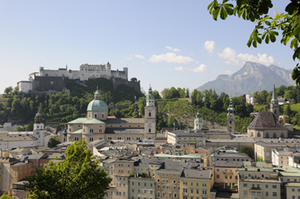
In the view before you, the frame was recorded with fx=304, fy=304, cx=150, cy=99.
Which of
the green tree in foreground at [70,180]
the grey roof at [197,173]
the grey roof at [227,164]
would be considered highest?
the green tree in foreground at [70,180]

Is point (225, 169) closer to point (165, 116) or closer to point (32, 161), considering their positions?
point (32, 161)

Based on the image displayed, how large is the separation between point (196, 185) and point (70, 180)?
24.6 m

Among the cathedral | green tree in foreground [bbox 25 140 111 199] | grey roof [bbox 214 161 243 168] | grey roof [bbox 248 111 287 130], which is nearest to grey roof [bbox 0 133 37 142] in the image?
the cathedral

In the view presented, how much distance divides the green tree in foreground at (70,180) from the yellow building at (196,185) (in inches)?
886

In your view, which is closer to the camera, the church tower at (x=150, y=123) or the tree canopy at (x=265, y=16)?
the tree canopy at (x=265, y=16)

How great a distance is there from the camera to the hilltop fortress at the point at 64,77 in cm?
11918

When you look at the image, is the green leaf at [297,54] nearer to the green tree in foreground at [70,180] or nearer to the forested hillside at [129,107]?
the green tree in foreground at [70,180]

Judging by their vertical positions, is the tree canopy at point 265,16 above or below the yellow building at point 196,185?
above

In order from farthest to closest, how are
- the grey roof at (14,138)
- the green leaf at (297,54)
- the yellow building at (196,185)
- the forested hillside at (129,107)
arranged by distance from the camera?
1. the forested hillside at (129,107)
2. the grey roof at (14,138)
3. the yellow building at (196,185)
4. the green leaf at (297,54)

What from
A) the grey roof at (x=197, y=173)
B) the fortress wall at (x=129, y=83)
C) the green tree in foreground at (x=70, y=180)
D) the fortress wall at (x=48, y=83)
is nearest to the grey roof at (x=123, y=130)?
the grey roof at (x=197, y=173)

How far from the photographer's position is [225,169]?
4403 centimetres

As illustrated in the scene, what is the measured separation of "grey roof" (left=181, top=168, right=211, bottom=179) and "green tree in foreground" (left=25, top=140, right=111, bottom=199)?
22.9m

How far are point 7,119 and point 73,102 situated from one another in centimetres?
2360

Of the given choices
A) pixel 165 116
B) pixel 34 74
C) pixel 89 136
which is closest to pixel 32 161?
pixel 89 136
